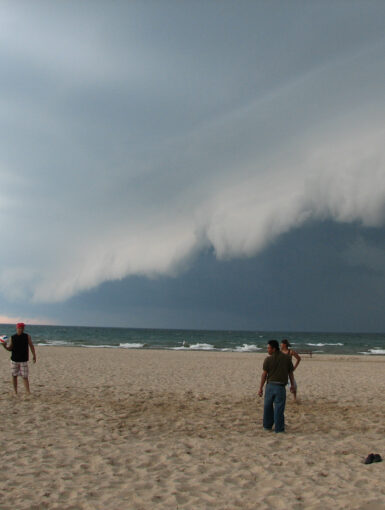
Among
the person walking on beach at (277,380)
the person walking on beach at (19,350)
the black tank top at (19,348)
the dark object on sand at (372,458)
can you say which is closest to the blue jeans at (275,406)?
the person walking on beach at (277,380)

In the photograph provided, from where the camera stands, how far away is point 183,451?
6.95m

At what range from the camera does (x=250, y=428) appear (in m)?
8.61

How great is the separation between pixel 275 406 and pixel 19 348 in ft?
22.4

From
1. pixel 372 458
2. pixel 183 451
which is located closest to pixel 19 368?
pixel 183 451

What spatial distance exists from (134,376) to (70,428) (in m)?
9.17

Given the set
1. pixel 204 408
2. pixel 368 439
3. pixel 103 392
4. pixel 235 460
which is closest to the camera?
pixel 235 460

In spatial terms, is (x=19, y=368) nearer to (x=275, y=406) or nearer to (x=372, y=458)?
(x=275, y=406)

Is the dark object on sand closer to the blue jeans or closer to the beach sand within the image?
the beach sand

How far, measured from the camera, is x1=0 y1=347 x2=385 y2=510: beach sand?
5.05 meters

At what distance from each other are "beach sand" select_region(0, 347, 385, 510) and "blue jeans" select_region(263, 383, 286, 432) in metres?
0.25

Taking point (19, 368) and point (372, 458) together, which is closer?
point (372, 458)

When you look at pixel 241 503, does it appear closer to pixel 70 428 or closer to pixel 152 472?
pixel 152 472

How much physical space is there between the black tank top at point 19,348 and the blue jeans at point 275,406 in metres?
6.54

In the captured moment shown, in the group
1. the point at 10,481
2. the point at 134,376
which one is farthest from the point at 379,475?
the point at 134,376
